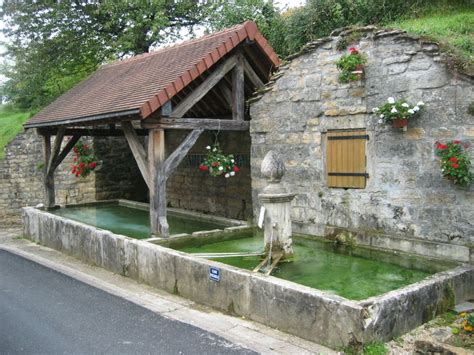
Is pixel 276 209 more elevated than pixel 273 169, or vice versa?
pixel 273 169

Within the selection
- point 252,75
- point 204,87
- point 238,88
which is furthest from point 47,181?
point 252,75

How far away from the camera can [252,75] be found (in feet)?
30.7

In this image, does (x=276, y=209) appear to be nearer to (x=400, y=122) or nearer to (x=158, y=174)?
(x=400, y=122)

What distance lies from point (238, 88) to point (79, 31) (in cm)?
1143

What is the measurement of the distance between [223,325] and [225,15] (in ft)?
39.9

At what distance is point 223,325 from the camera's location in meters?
5.18

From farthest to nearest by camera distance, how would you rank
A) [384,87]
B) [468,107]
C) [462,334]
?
[384,87], [468,107], [462,334]

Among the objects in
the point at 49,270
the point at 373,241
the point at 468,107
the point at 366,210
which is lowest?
the point at 49,270

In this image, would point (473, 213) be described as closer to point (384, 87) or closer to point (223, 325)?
point (384, 87)

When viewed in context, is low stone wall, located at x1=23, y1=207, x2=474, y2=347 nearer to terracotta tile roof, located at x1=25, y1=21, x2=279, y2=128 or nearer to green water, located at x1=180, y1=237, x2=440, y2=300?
green water, located at x1=180, y1=237, x2=440, y2=300

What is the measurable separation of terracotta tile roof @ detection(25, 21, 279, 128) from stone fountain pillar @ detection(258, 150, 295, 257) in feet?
7.32

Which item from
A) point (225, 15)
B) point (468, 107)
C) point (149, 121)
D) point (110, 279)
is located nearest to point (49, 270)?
point (110, 279)

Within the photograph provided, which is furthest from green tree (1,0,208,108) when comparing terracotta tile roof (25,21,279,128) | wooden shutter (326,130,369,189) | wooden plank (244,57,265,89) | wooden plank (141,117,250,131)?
wooden shutter (326,130,369,189)

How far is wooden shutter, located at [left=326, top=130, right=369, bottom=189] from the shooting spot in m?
6.96
